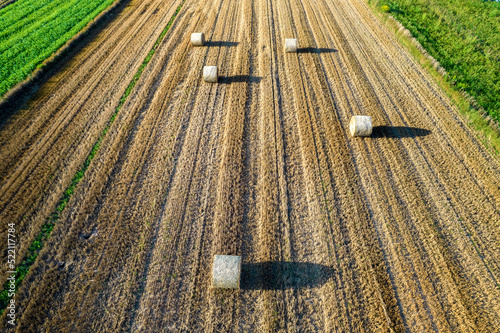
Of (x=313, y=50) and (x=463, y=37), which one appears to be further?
(x=463, y=37)

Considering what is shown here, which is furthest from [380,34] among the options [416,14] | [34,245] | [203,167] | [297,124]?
[34,245]

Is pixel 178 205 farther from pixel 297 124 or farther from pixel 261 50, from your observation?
pixel 261 50

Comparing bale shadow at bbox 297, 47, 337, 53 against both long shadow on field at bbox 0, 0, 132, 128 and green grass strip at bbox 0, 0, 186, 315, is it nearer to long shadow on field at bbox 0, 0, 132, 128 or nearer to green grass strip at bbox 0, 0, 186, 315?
green grass strip at bbox 0, 0, 186, 315

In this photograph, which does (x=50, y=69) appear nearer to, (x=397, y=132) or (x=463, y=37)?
(x=397, y=132)

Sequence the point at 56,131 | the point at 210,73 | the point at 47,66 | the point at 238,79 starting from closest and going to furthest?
1. the point at 56,131
2. the point at 210,73
3. the point at 238,79
4. the point at 47,66

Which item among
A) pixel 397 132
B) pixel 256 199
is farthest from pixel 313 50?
pixel 256 199
